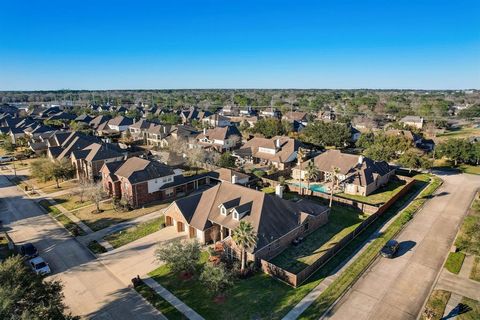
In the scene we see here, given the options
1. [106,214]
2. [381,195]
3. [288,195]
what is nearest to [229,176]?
[288,195]

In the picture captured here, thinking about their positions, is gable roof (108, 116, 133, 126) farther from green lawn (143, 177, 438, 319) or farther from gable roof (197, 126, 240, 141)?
green lawn (143, 177, 438, 319)

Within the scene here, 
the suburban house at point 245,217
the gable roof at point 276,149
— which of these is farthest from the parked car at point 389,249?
the gable roof at point 276,149

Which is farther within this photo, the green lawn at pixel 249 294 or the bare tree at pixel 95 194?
the bare tree at pixel 95 194

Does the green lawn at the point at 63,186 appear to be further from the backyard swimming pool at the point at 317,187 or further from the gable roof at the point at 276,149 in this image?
the backyard swimming pool at the point at 317,187

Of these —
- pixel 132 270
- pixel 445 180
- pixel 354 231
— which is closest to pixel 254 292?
pixel 132 270

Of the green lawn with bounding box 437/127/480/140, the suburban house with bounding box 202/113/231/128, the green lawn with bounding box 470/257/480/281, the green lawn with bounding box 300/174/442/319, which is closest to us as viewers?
the green lawn with bounding box 300/174/442/319

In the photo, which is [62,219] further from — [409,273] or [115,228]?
[409,273]

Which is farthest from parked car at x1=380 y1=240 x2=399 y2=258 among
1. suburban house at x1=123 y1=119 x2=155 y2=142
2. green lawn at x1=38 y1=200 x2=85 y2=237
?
suburban house at x1=123 y1=119 x2=155 y2=142
